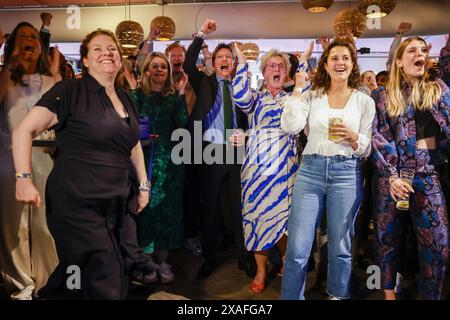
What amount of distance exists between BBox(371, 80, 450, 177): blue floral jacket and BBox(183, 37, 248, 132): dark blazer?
1.03 m

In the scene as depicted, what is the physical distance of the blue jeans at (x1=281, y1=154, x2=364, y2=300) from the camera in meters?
2.25

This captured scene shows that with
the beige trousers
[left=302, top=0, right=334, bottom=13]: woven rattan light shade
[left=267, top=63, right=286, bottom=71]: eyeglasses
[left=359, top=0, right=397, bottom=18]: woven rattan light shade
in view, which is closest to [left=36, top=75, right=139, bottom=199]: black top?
the beige trousers

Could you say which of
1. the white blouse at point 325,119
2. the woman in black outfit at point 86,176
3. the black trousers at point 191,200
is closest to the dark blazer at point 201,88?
the black trousers at point 191,200

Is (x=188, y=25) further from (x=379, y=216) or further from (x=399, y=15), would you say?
(x=379, y=216)

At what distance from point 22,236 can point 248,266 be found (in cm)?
165

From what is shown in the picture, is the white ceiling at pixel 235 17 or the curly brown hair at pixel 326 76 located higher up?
the white ceiling at pixel 235 17

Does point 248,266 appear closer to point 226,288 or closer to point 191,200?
point 226,288

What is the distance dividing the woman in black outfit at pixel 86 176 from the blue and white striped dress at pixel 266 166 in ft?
3.45

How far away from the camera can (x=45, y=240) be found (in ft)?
9.04

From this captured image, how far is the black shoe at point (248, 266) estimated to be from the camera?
10.5ft

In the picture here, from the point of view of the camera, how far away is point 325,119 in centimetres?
229

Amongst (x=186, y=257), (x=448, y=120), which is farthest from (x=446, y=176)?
(x=186, y=257)

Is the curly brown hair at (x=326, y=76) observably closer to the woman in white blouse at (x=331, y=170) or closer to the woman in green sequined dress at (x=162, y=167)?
the woman in white blouse at (x=331, y=170)

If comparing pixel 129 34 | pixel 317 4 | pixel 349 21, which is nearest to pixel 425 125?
pixel 349 21
